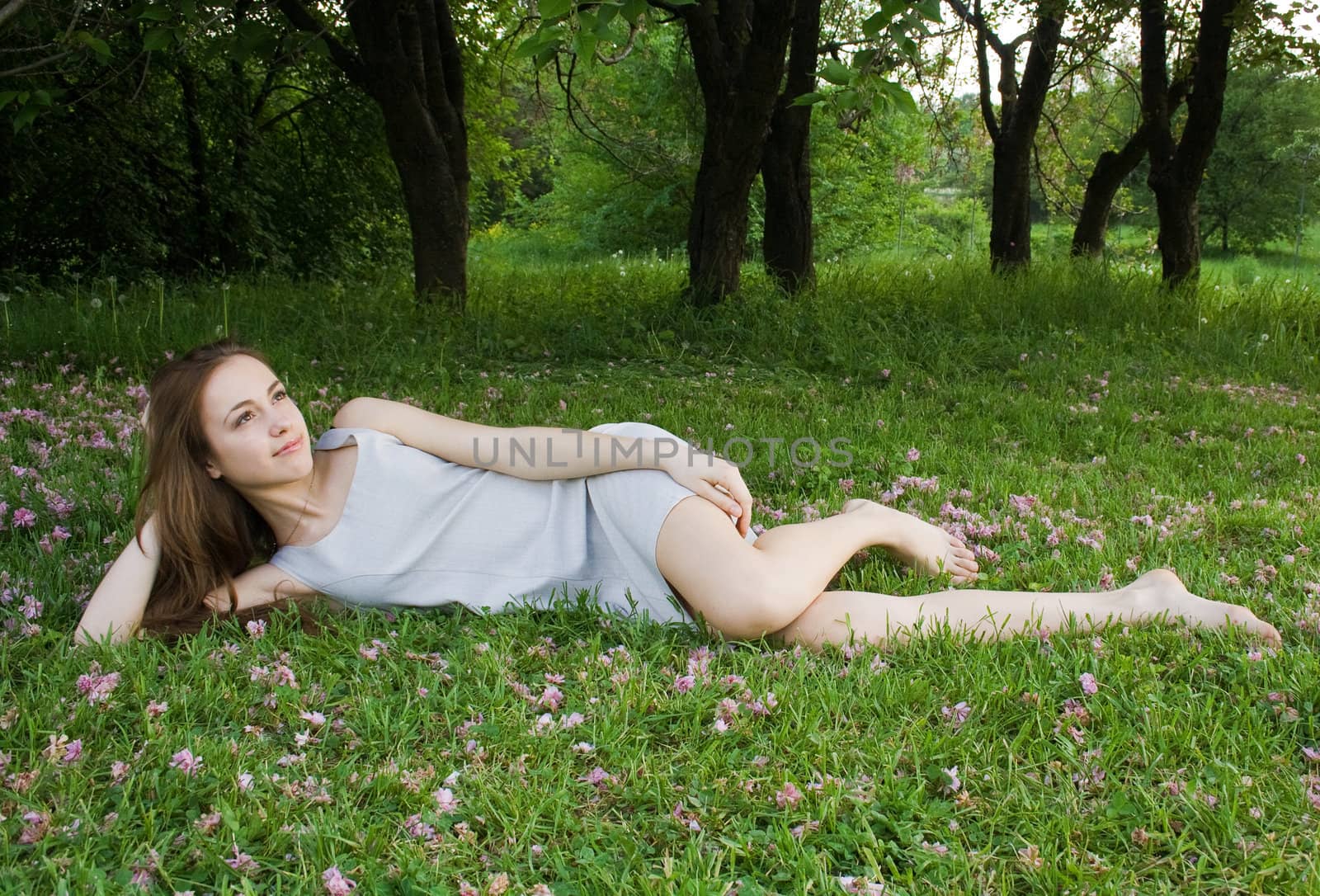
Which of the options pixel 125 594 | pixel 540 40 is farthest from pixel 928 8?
pixel 125 594

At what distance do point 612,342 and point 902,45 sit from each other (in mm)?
4063

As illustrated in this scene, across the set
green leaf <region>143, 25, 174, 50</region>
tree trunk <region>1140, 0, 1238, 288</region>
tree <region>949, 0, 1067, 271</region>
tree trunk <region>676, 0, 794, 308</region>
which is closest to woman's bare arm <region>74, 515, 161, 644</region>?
green leaf <region>143, 25, 174, 50</region>

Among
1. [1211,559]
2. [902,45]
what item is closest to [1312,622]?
[1211,559]

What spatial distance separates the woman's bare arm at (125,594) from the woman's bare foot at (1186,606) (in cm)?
274

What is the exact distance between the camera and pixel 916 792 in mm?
1931

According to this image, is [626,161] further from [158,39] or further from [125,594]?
[125,594]

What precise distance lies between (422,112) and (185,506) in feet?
19.0

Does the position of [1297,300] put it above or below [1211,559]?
above

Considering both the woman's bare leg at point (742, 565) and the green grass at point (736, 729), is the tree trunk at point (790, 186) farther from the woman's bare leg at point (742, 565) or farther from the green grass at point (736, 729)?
the woman's bare leg at point (742, 565)

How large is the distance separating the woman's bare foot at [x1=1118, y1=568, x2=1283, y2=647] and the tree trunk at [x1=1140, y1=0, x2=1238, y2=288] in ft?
21.9

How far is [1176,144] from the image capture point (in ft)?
29.6

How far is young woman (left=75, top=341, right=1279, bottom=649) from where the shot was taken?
261cm

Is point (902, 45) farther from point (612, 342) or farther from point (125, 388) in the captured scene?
point (125, 388)

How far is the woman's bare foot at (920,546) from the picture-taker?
310cm
